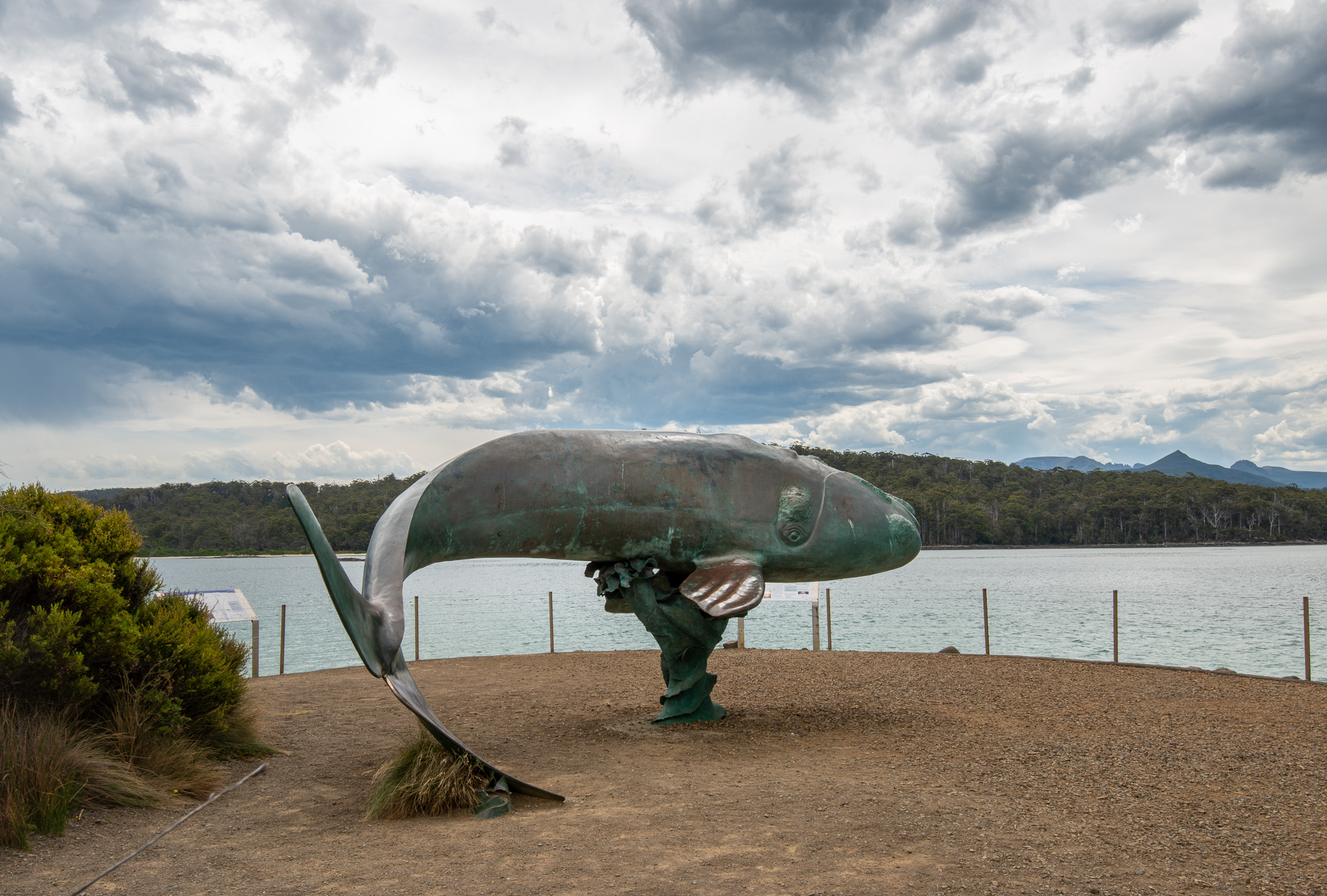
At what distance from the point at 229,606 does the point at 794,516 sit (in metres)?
10.2

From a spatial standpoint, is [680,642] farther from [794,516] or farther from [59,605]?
[59,605]

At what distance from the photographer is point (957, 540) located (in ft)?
266

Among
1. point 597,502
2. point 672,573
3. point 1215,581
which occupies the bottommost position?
point 1215,581

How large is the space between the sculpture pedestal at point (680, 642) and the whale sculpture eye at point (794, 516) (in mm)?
1028

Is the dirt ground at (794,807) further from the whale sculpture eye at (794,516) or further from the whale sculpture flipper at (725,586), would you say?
the whale sculpture eye at (794,516)

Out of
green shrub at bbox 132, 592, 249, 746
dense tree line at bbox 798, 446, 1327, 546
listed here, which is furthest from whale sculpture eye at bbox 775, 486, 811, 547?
dense tree line at bbox 798, 446, 1327, 546

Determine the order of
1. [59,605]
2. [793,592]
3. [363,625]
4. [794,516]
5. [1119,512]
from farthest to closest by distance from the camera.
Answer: [1119,512] < [793,592] < [794,516] < [59,605] < [363,625]

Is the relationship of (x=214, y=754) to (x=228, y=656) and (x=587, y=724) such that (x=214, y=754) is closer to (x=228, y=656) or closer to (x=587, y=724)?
(x=228, y=656)

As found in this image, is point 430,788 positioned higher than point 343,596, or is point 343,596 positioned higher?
point 343,596

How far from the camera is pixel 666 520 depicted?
770 cm

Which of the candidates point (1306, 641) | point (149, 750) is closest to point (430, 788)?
point (149, 750)

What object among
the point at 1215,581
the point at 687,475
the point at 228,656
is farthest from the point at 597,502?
the point at 1215,581

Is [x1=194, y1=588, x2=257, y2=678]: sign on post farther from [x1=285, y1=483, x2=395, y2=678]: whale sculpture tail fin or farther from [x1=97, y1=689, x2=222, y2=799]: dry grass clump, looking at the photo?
[x1=285, y1=483, x2=395, y2=678]: whale sculpture tail fin

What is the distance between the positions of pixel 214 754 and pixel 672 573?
178 inches
